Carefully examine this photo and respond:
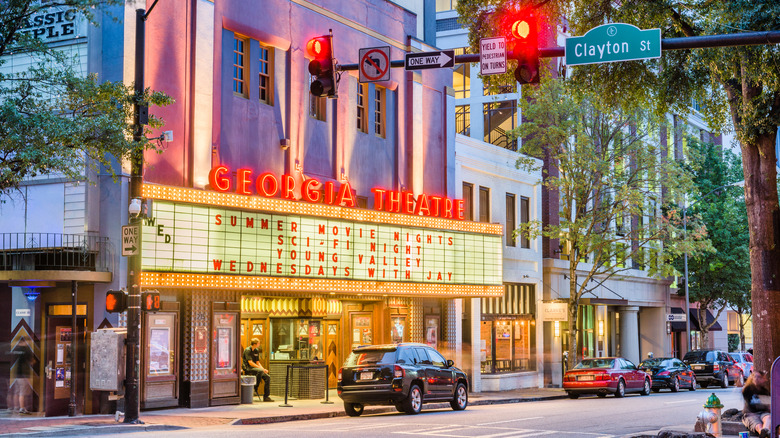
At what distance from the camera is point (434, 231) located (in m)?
31.6

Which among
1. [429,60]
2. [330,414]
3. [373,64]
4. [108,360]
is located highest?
[373,64]

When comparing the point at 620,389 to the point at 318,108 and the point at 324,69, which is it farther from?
the point at 324,69

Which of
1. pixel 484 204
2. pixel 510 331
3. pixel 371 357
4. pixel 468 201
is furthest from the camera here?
pixel 510 331

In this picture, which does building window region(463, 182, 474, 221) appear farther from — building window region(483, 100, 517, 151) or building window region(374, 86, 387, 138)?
building window region(483, 100, 517, 151)

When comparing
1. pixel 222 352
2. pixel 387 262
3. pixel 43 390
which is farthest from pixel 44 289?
pixel 387 262

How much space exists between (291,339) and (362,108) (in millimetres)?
8132

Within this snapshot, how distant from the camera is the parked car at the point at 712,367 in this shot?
43656 millimetres

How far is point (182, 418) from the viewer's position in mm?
21656

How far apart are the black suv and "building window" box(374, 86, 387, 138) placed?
10.4 m

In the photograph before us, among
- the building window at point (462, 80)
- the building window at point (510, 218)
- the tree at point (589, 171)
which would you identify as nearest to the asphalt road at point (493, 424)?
the tree at point (589, 171)

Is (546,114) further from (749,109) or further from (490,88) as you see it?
(749,109)

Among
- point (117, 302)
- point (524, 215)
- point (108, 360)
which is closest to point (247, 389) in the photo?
point (108, 360)

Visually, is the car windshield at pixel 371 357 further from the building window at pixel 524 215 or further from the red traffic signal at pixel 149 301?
the building window at pixel 524 215

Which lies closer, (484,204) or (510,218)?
(484,204)
